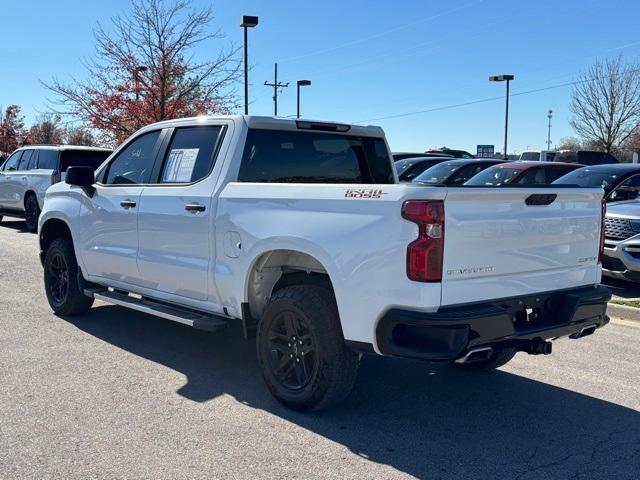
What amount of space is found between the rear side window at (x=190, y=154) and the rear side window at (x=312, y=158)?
1.16 ft

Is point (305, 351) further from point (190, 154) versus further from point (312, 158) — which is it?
point (190, 154)

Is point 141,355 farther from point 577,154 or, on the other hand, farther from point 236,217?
point 577,154

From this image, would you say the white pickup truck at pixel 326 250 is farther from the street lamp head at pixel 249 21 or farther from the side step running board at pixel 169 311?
the street lamp head at pixel 249 21

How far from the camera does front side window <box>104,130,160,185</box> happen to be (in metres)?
5.64

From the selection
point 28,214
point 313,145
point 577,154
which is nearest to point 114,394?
point 313,145

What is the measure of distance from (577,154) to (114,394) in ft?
85.7

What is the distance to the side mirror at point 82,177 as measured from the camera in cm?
600

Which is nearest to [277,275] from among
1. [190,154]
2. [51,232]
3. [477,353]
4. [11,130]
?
[190,154]

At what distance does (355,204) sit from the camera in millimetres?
3771

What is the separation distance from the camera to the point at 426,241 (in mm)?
3475

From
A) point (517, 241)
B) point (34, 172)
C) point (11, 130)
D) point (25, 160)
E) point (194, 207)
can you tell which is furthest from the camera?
point (11, 130)

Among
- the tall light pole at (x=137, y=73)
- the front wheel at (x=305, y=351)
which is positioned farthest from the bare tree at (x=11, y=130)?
the front wheel at (x=305, y=351)

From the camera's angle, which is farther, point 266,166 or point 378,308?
point 266,166

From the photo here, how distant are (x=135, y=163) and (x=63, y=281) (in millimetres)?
1774
